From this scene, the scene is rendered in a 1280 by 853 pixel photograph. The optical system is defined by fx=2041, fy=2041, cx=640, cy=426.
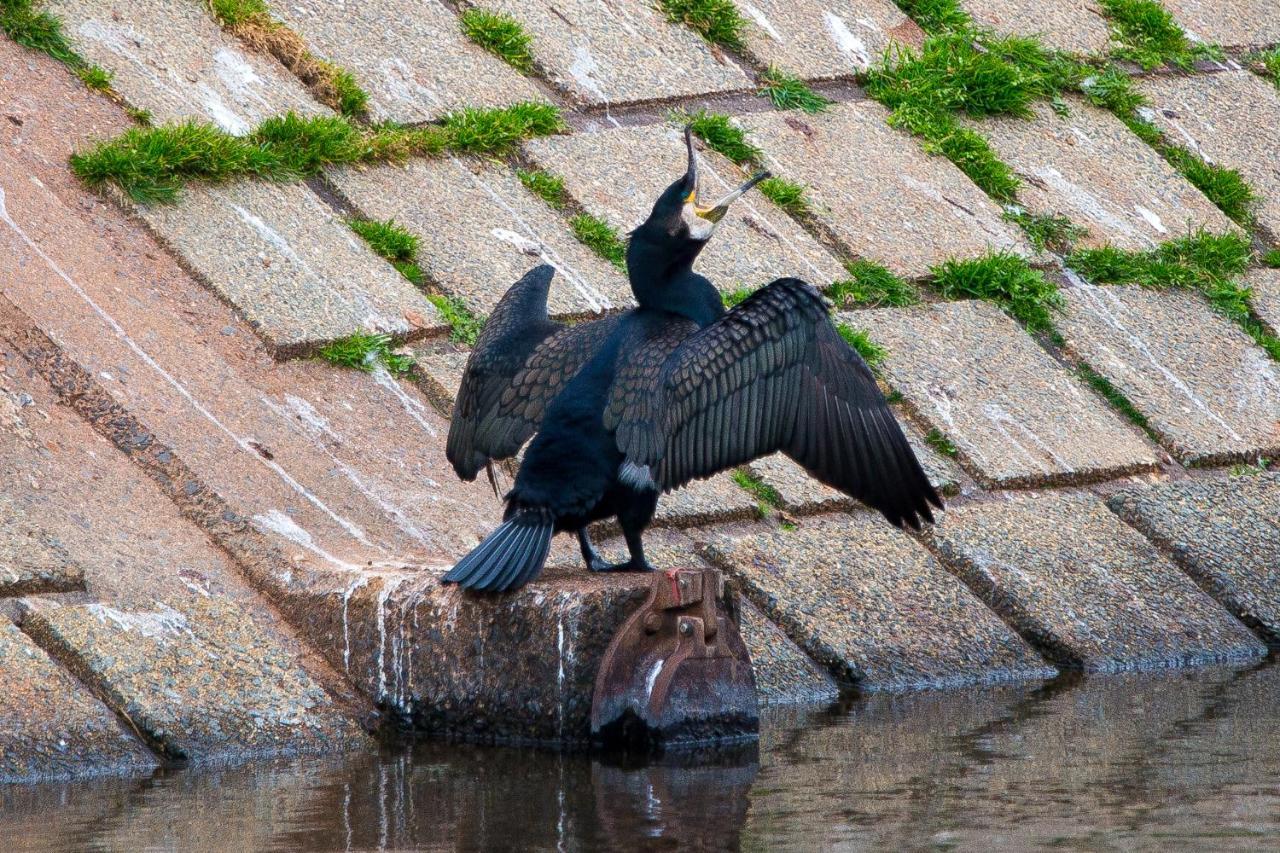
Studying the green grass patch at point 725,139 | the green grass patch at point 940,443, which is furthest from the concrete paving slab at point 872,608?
the green grass patch at point 725,139

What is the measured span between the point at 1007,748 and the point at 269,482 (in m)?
2.54

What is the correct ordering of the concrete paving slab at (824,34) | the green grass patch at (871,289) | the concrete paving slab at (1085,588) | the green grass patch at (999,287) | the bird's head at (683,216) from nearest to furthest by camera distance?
the bird's head at (683,216)
the concrete paving slab at (1085,588)
the green grass patch at (871,289)
the green grass patch at (999,287)
the concrete paving slab at (824,34)

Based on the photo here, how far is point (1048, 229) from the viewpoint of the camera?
9.27 meters

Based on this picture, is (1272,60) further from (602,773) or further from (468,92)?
(602,773)

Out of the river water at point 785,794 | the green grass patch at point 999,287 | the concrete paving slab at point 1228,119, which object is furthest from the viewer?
the concrete paving slab at point 1228,119

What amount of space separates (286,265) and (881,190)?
115 inches

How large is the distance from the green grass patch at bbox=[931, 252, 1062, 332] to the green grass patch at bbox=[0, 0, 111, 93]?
3608 millimetres

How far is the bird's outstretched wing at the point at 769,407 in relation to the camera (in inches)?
220

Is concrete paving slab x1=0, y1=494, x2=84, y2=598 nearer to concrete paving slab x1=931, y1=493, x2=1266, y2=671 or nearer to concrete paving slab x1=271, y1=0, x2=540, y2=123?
concrete paving slab x1=931, y1=493, x2=1266, y2=671

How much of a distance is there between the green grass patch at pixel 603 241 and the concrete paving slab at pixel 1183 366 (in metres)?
1.89

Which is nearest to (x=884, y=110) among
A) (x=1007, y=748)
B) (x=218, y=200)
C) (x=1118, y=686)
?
(x=218, y=200)

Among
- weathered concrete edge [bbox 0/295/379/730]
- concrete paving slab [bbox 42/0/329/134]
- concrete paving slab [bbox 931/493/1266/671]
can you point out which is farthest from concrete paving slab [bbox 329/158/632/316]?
concrete paving slab [bbox 931/493/1266/671]

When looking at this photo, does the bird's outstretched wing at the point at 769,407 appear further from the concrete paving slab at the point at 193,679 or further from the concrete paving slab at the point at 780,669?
the concrete paving slab at the point at 193,679

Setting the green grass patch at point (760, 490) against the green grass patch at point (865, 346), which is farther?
the green grass patch at point (865, 346)
